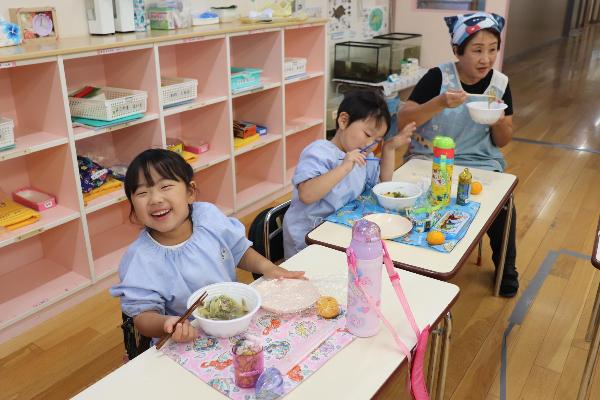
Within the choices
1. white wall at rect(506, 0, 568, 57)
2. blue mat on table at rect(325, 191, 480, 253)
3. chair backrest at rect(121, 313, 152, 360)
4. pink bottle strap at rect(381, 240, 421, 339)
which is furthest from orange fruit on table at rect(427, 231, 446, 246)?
white wall at rect(506, 0, 568, 57)

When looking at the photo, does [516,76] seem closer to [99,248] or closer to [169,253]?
[99,248]

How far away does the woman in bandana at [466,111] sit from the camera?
7.50 ft

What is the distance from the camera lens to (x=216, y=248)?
1.52 metres

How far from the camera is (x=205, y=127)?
3.26 meters

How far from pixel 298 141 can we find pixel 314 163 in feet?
7.35

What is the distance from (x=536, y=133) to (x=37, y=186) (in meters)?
4.41

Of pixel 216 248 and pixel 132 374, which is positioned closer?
pixel 132 374

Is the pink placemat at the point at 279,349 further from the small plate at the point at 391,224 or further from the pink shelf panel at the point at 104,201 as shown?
the pink shelf panel at the point at 104,201

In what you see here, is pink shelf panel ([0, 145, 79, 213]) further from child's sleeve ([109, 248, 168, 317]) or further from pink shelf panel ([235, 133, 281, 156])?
child's sleeve ([109, 248, 168, 317])

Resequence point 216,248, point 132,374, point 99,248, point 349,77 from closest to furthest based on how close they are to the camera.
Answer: point 132,374, point 216,248, point 99,248, point 349,77

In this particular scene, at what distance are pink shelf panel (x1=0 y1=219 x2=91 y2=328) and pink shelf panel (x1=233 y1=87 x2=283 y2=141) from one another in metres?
1.49

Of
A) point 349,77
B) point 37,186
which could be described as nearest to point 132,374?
point 37,186

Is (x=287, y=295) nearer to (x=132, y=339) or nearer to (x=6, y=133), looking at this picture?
(x=132, y=339)

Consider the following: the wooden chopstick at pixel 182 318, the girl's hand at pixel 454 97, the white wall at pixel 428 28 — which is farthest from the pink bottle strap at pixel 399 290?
the white wall at pixel 428 28
